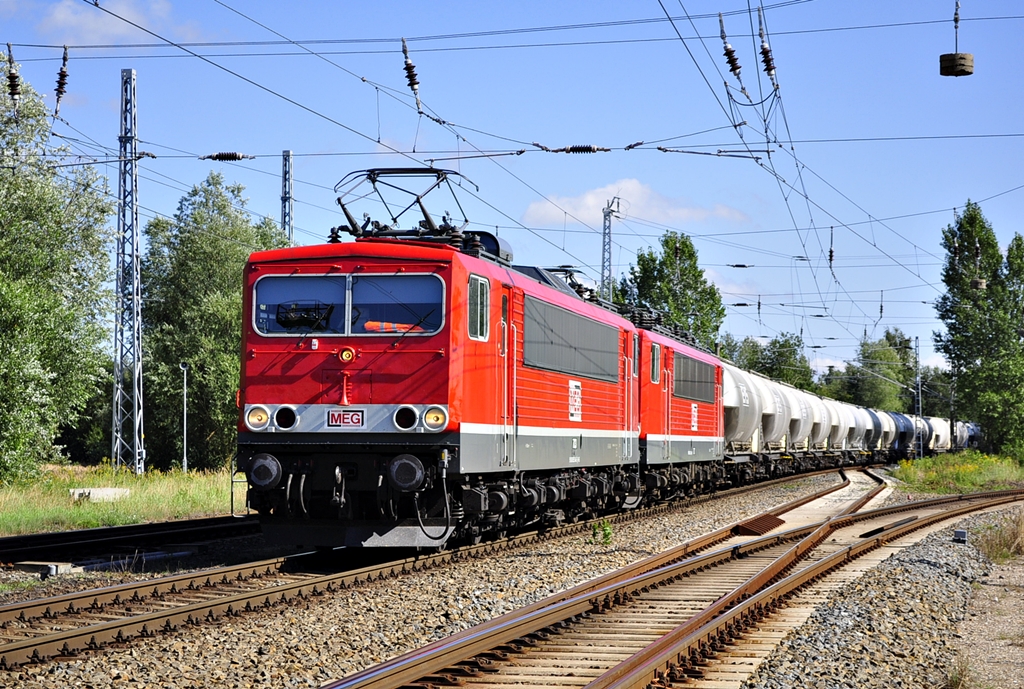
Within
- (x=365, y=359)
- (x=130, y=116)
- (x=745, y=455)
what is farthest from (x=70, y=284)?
(x=365, y=359)

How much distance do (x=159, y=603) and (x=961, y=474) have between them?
36566 millimetres

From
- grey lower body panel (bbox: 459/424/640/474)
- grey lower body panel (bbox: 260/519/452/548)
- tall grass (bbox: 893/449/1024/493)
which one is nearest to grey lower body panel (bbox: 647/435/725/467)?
grey lower body panel (bbox: 459/424/640/474)

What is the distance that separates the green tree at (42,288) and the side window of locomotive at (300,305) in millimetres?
13091

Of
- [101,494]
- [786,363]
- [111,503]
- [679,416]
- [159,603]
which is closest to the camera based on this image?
[159,603]

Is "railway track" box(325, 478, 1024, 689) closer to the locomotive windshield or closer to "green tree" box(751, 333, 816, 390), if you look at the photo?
the locomotive windshield

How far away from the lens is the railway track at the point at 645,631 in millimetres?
7574

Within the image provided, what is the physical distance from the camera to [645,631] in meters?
9.62

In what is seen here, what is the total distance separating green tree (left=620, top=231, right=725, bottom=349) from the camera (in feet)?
211

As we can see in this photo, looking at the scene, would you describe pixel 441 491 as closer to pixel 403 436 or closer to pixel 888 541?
pixel 403 436

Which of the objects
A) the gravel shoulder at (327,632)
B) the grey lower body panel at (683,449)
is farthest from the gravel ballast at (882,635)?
the grey lower body panel at (683,449)

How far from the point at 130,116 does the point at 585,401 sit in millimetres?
15698

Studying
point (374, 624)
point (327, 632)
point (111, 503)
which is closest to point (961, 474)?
point (111, 503)

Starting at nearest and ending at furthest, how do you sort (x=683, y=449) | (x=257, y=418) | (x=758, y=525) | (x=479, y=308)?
(x=257, y=418) → (x=479, y=308) → (x=758, y=525) → (x=683, y=449)

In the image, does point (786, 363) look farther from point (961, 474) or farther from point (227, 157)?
point (227, 157)
